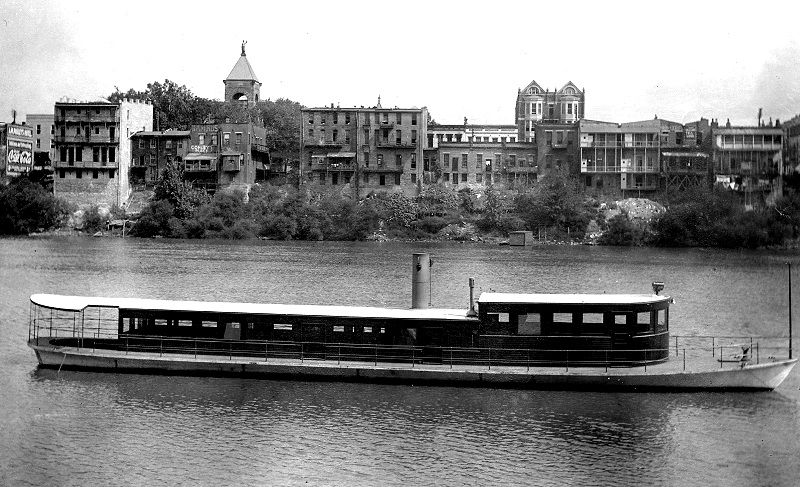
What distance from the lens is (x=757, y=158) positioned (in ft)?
341

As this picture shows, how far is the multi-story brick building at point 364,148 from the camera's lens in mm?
135875

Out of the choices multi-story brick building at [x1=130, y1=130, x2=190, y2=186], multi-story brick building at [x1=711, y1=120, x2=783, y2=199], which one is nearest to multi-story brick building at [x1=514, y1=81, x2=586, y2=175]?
multi-story brick building at [x1=711, y1=120, x2=783, y2=199]

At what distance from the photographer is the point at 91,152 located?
456ft

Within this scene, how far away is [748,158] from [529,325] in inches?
3348

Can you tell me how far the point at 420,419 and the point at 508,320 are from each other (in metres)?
5.28

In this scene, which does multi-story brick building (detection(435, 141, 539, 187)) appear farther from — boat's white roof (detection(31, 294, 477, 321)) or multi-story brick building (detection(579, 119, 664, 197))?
boat's white roof (detection(31, 294, 477, 321))

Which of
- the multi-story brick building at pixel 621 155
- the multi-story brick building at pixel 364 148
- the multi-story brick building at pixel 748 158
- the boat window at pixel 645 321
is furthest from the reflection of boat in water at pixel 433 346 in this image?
the multi-story brick building at pixel 364 148

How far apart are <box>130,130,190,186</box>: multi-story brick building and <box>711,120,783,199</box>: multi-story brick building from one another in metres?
69.6

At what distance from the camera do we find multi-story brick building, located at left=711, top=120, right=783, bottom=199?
310ft

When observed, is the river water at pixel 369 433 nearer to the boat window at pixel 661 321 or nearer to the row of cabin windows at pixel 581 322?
the row of cabin windows at pixel 581 322

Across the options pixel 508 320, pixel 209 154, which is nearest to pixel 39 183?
pixel 209 154

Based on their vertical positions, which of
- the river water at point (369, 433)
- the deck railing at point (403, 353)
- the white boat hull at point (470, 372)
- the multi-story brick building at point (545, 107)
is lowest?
the river water at point (369, 433)

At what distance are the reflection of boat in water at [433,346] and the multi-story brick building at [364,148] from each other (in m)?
98.8

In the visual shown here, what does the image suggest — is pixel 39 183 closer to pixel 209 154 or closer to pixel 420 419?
pixel 209 154
